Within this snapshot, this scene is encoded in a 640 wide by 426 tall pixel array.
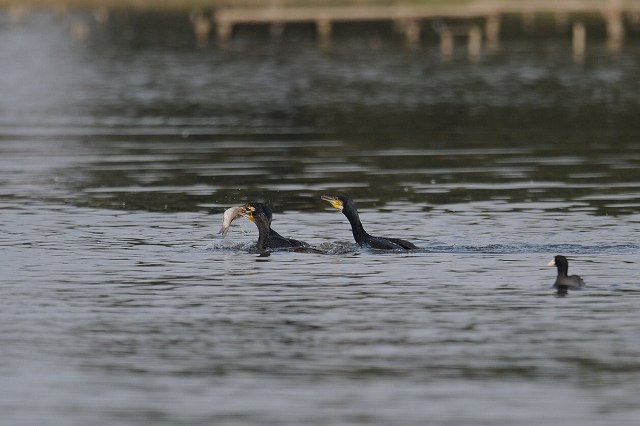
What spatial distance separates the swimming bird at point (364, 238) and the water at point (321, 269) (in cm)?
26

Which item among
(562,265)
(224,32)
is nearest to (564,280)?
(562,265)

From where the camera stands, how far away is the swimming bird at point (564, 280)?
19.8 m

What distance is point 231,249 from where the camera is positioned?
24.4 meters

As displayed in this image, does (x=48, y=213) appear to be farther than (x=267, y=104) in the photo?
No

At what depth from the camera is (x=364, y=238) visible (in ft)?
77.9

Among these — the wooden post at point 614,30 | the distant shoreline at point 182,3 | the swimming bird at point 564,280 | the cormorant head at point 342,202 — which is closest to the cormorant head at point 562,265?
the swimming bird at point 564,280

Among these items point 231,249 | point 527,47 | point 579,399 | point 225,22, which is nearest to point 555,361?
point 579,399

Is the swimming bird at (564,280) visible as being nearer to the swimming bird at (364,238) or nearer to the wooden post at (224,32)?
the swimming bird at (364,238)

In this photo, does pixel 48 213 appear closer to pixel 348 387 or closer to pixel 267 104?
pixel 348 387

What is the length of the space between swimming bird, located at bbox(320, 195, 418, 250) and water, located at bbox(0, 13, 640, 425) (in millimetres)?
263

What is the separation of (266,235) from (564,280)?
5771mm

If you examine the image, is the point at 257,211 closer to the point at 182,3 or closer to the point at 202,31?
the point at 202,31

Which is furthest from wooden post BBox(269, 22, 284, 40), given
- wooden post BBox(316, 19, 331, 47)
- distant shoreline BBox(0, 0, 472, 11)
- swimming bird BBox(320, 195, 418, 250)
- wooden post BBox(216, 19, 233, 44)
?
swimming bird BBox(320, 195, 418, 250)

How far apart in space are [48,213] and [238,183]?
6.02 m
